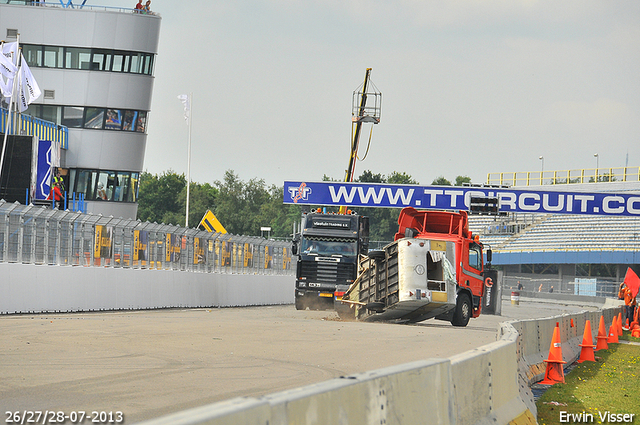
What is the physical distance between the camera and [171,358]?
12.2m

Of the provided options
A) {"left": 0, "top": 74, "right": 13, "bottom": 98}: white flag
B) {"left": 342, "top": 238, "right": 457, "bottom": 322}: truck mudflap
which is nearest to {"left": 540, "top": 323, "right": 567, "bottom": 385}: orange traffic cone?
{"left": 342, "top": 238, "right": 457, "bottom": 322}: truck mudflap

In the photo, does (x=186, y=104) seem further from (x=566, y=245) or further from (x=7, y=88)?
(x=566, y=245)

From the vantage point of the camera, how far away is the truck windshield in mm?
31938

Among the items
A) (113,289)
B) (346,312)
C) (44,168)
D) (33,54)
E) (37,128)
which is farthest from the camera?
(33,54)

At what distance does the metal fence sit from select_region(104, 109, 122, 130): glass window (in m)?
19.3

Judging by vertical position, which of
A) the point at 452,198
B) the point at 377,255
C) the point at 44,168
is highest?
the point at 452,198

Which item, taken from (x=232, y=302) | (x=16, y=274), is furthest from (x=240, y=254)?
(x=16, y=274)

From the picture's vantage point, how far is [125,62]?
177ft

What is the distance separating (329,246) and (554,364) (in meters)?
19.8

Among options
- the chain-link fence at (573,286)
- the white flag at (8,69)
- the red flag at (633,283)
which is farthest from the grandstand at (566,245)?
the white flag at (8,69)

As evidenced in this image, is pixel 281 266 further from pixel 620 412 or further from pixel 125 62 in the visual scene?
pixel 620 412

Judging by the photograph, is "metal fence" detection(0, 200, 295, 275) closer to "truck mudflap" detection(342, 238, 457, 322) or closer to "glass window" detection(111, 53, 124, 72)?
"truck mudflap" detection(342, 238, 457, 322)

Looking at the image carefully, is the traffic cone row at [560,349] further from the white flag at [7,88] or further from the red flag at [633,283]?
the white flag at [7,88]

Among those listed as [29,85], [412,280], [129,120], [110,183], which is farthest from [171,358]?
[129,120]
